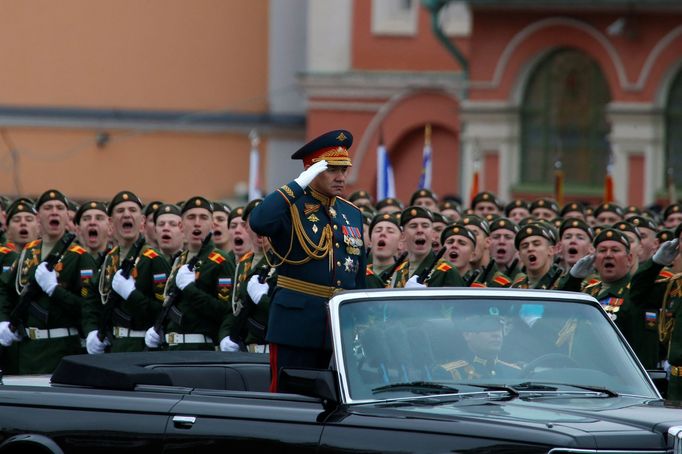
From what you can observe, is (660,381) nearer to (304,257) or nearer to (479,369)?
(479,369)

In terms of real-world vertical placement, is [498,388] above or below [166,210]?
below

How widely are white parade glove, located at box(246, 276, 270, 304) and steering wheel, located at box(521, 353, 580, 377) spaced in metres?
5.05

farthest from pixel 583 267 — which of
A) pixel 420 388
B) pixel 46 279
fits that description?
pixel 46 279

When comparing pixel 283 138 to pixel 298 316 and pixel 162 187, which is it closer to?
pixel 162 187

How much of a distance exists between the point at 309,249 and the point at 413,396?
139 cm

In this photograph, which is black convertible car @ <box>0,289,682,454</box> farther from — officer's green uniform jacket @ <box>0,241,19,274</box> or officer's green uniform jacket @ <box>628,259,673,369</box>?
officer's green uniform jacket @ <box>0,241,19,274</box>

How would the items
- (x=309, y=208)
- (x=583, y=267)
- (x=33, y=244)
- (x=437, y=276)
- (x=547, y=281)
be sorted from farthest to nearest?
(x=33, y=244) → (x=437, y=276) → (x=547, y=281) → (x=583, y=267) → (x=309, y=208)

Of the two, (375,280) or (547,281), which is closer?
(547,281)

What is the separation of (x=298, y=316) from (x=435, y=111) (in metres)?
21.9

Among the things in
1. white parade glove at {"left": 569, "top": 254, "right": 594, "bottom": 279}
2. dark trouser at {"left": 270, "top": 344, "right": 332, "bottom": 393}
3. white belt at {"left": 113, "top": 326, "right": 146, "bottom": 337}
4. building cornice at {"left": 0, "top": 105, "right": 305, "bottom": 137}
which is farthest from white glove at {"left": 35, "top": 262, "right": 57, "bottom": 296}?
building cornice at {"left": 0, "top": 105, "right": 305, "bottom": 137}

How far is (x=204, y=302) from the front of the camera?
13453 mm

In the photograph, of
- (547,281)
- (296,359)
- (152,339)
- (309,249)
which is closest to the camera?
(296,359)

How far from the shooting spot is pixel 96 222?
1460cm

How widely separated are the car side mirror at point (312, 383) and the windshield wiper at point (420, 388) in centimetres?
19
